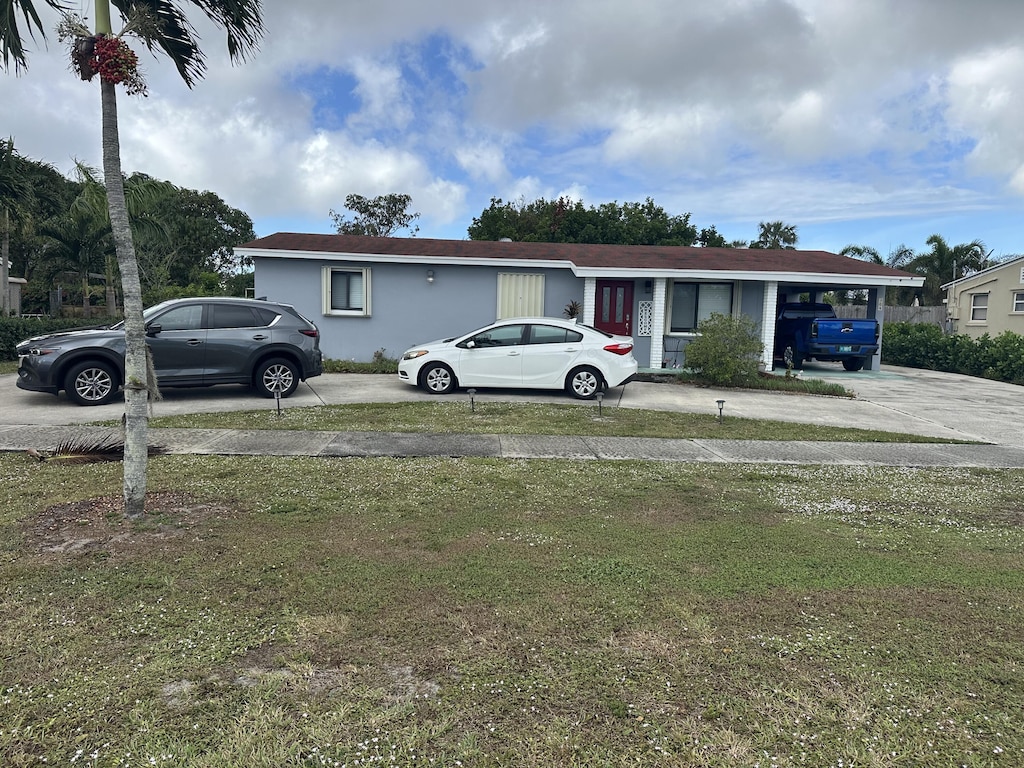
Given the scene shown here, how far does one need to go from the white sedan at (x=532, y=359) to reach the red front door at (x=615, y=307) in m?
5.29

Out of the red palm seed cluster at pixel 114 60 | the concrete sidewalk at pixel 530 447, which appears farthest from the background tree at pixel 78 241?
the red palm seed cluster at pixel 114 60

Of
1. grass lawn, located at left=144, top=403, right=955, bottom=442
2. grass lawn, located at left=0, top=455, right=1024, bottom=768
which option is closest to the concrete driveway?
grass lawn, located at left=144, top=403, right=955, bottom=442

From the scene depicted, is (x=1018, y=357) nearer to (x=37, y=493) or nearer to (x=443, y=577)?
(x=443, y=577)

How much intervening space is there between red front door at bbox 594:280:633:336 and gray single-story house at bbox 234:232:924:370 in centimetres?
3

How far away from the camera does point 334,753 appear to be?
2.35 m

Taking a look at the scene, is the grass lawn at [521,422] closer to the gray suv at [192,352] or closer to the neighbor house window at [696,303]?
the gray suv at [192,352]

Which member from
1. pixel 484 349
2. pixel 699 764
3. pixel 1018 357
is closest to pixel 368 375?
pixel 484 349

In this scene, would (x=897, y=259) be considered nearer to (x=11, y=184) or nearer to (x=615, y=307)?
(x=615, y=307)

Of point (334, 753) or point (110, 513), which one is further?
point (110, 513)

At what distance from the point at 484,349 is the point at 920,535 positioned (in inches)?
310

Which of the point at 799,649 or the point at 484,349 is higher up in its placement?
the point at 484,349

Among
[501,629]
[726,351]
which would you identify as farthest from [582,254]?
[501,629]

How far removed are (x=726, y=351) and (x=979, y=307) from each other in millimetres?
Answer: 20301

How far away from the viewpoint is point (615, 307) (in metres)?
16.9
